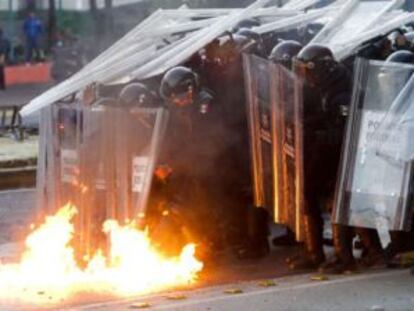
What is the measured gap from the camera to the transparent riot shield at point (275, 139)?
9.19 m

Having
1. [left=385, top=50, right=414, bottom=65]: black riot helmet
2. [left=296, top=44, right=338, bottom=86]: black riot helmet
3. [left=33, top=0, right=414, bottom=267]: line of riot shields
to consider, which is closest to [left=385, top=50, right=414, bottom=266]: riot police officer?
[left=385, top=50, right=414, bottom=65]: black riot helmet

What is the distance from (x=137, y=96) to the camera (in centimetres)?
974

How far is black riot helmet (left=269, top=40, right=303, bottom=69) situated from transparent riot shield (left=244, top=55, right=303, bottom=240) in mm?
302

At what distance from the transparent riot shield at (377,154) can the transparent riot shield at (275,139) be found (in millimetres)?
419

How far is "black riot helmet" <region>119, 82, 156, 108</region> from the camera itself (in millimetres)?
9633

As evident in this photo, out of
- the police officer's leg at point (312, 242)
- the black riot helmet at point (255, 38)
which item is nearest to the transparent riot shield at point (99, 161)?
the police officer's leg at point (312, 242)

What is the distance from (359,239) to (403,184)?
1.34 m

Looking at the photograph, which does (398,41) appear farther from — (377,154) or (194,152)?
(194,152)

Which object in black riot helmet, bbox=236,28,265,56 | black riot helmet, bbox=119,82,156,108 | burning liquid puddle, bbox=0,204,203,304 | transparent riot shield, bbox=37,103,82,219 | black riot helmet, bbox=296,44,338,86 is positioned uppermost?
black riot helmet, bbox=236,28,265,56

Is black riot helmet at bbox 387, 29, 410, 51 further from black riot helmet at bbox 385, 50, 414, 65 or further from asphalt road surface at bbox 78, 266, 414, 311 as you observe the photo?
asphalt road surface at bbox 78, 266, 414, 311

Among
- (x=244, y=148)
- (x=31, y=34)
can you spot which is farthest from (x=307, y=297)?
(x=31, y=34)

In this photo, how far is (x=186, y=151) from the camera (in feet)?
32.1

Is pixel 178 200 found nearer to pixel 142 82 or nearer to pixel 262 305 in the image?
pixel 142 82

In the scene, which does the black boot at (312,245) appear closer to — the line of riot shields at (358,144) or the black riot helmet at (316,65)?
the line of riot shields at (358,144)
